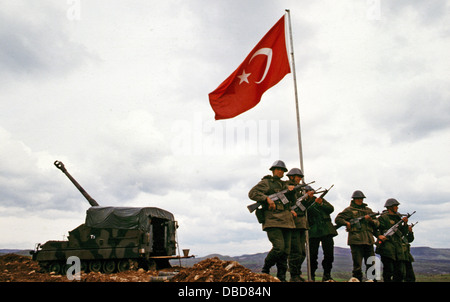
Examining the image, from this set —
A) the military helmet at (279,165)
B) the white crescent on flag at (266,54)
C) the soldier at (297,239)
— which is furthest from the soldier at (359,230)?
the white crescent on flag at (266,54)

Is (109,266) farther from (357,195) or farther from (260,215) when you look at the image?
(357,195)

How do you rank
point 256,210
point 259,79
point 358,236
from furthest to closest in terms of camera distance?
point 259,79, point 358,236, point 256,210

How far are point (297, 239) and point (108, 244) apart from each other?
1038 centimetres

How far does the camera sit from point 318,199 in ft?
24.5

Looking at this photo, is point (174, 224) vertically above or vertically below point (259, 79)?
below

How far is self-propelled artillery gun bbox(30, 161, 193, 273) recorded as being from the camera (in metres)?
14.5

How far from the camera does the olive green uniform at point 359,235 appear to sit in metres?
7.88

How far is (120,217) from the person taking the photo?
15.5 meters

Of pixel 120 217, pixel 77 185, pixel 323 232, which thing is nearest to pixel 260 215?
pixel 323 232
